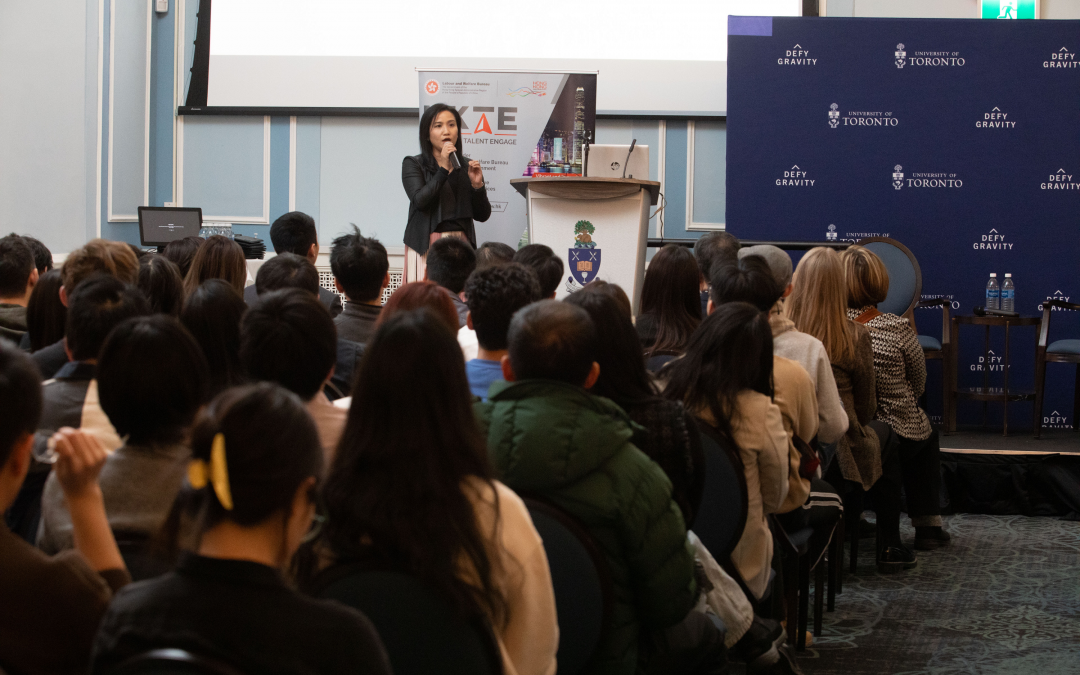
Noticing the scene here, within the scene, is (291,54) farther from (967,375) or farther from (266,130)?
(967,375)

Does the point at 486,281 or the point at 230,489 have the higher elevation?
the point at 486,281

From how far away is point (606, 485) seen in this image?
1441 mm

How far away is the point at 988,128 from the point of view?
560 centimetres

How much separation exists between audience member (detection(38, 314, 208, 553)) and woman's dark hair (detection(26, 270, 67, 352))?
1.25 meters

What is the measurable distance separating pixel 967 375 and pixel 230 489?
5.47m

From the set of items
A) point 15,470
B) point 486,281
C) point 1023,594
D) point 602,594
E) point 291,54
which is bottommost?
point 1023,594

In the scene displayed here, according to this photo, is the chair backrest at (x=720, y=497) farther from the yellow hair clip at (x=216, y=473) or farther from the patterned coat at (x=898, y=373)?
the patterned coat at (x=898, y=373)

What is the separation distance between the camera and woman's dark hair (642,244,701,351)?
286 centimetres

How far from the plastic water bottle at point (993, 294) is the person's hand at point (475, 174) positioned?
116 inches

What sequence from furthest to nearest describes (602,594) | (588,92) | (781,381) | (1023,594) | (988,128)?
(588,92) → (988,128) → (1023,594) → (781,381) → (602,594)

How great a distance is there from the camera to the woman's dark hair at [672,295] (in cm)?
286

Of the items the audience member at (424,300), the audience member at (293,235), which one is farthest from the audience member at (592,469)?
the audience member at (293,235)

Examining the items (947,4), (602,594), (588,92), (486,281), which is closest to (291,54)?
(588,92)

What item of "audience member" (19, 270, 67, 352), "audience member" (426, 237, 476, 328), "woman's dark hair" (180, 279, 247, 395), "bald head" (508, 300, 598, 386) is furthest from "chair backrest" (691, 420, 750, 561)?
"audience member" (19, 270, 67, 352)
